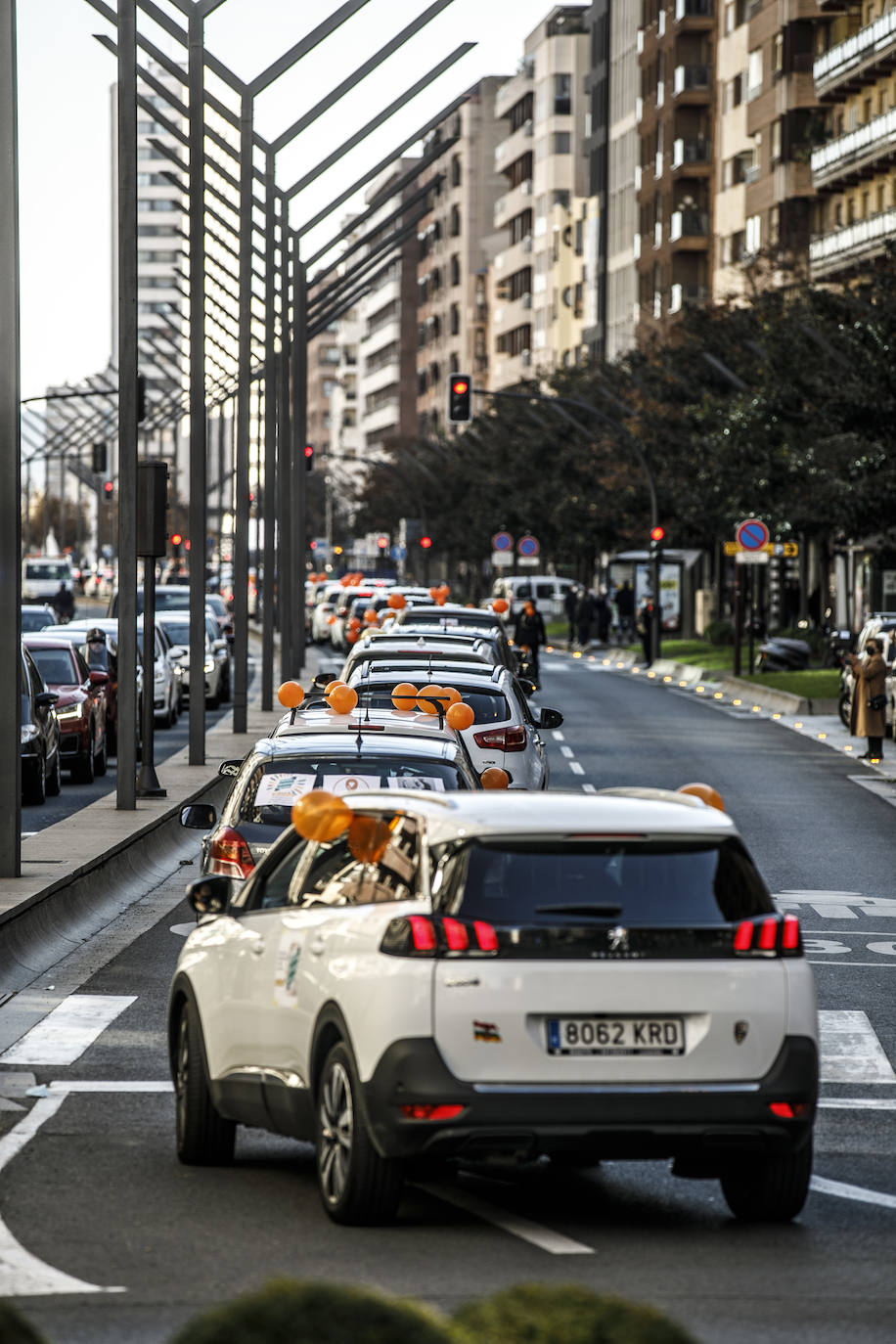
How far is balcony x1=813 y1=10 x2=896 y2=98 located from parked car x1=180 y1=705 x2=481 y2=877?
65.6 meters

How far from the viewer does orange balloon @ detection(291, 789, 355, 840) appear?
29.8 feet

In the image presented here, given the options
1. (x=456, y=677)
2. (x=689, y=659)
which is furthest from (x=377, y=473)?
(x=456, y=677)

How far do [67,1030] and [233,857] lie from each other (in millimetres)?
1465

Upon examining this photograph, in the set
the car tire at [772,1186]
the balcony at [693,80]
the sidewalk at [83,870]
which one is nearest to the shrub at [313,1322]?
the car tire at [772,1186]

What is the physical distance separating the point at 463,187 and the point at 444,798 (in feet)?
583

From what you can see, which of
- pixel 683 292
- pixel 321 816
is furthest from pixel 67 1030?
pixel 683 292

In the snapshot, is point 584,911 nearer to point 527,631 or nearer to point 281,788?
point 281,788

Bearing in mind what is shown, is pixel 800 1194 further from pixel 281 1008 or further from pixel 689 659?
pixel 689 659

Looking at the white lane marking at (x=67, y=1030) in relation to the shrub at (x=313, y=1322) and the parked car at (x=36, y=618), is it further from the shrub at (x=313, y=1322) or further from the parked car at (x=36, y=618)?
the parked car at (x=36, y=618)

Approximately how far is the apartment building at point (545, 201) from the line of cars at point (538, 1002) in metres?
129

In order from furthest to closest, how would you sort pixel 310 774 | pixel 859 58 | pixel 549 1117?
pixel 859 58
pixel 310 774
pixel 549 1117

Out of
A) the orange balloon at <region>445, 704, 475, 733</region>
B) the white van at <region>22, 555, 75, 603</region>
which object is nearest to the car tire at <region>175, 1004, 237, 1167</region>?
the orange balloon at <region>445, 704, 475, 733</region>

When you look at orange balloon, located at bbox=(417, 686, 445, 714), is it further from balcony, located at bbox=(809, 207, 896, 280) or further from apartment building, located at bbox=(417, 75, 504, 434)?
apartment building, located at bbox=(417, 75, 504, 434)

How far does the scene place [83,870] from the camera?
728 inches
